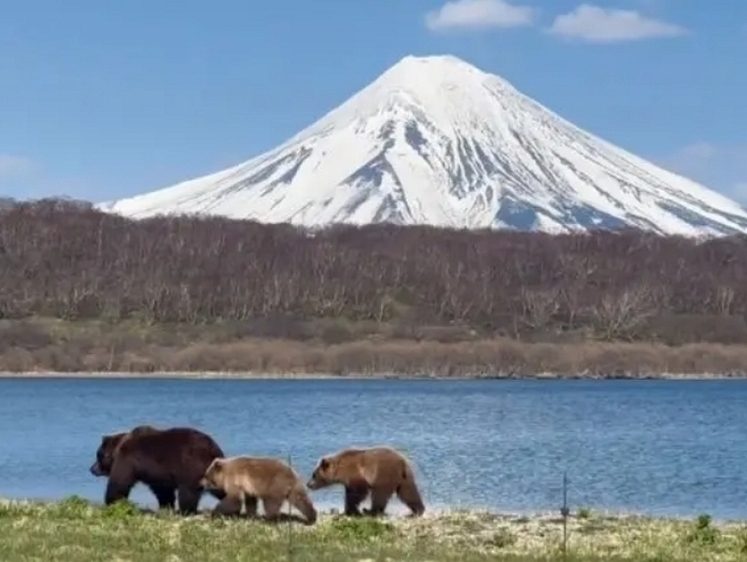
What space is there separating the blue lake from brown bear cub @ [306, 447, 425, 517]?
7.98ft

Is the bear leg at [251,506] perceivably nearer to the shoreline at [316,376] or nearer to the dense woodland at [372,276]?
the shoreline at [316,376]

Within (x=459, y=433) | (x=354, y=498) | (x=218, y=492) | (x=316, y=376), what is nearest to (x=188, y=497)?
(x=218, y=492)

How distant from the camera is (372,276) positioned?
15338 centimetres

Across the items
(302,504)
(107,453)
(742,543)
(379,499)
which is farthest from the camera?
(107,453)

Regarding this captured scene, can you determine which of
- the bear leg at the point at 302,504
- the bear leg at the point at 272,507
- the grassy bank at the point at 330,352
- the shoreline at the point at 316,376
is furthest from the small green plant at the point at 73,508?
the grassy bank at the point at 330,352

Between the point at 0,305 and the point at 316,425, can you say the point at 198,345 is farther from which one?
the point at 316,425

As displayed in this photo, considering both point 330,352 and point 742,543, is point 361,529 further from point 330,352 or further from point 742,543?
point 330,352

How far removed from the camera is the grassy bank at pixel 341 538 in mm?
16281

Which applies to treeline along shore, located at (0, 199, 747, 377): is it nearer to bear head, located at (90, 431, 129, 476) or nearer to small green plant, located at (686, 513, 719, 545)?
bear head, located at (90, 431, 129, 476)

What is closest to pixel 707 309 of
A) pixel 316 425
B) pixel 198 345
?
pixel 198 345

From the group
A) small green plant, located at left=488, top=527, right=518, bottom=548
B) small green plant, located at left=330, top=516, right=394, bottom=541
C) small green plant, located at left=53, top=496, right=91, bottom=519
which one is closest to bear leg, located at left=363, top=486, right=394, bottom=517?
small green plant, located at left=330, top=516, right=394, bottom=541

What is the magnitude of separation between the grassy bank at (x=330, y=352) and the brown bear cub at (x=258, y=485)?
332 feet

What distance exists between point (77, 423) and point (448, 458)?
76.5 ft

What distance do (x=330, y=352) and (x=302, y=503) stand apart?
107 metres
